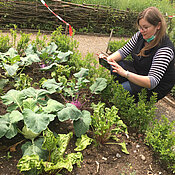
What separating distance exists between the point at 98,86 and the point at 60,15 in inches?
184

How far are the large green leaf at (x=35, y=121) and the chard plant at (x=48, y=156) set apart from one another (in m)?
0.11

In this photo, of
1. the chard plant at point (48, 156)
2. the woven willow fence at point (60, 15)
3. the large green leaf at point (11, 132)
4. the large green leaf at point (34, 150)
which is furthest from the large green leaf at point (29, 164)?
the woven willow fence at point (60, 15)

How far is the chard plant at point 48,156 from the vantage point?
1.87 m

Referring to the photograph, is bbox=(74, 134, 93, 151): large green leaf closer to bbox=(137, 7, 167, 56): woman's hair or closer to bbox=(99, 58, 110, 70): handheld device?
bbox=(99, 58, 110, 70): handheld device

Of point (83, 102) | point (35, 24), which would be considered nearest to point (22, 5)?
point (35, 24)

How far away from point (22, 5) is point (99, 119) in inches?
209

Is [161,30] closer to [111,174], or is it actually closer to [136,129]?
[136,129]

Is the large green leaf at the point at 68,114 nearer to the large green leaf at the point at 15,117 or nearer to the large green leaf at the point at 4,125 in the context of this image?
the large green leaf at the point at 15,117

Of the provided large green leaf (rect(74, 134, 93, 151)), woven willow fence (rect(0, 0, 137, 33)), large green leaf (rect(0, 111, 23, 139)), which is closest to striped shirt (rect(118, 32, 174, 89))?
large green leaf (rect(74, 134, 93, 151))

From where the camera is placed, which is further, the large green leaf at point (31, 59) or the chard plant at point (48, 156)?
the large green leaf at point (31, 59)

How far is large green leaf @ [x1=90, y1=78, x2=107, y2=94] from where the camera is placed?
296 cm

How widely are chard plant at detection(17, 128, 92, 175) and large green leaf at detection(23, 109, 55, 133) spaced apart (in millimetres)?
107

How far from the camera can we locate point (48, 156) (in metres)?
2.15

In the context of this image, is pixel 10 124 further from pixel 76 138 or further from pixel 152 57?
pixel 152 57
